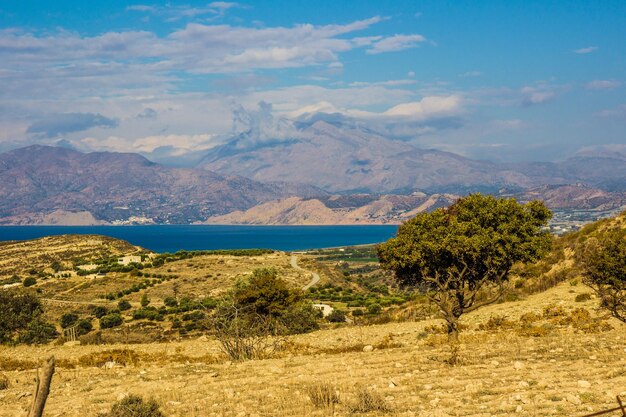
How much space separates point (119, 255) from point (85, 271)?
20131mm

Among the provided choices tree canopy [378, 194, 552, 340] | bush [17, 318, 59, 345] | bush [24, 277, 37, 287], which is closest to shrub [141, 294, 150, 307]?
bush [24, 277, 37, 287]

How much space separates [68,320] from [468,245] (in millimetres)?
47641

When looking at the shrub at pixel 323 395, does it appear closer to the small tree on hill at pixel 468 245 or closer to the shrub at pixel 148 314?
the small tree on hill at pixel 468 245

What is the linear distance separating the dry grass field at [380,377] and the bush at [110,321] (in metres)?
29.1

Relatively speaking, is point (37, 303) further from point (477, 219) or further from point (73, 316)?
point (477, 219)

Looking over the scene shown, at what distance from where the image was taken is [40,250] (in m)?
114

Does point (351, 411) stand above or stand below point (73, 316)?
above

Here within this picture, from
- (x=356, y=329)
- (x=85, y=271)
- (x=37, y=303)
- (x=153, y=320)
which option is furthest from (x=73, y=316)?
(x=356, y=329)

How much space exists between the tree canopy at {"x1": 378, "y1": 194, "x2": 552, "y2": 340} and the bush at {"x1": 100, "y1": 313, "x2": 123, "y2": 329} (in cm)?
3684

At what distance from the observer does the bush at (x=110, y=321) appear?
56194 mm

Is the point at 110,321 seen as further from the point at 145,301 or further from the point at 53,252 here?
the point at 53,252

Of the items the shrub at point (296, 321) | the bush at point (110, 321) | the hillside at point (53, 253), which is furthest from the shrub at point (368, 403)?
the hillside at point (53, 253)

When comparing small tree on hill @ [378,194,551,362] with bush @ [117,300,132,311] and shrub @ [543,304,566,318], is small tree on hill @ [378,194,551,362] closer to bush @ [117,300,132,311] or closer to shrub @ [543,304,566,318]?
shrub @ [543,304,566,318]

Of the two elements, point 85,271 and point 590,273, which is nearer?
point 590,273
